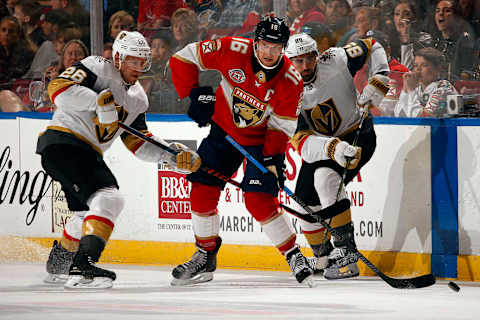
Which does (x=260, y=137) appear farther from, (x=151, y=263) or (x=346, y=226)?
(x=151, y=263)

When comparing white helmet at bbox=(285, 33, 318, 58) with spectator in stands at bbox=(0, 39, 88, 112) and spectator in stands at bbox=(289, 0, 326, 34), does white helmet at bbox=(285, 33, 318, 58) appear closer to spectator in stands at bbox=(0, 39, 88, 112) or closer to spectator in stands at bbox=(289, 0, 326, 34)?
spectator in stands at bbox=(289, 0, 326, 34)

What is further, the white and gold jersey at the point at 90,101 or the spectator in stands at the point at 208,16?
the spectator in stands at the point at 208,16

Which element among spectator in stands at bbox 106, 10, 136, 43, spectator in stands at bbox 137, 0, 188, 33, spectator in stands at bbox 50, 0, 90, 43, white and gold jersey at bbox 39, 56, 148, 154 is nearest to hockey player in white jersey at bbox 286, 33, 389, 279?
white and gold jersey at bbox 39, 56, 148, 154

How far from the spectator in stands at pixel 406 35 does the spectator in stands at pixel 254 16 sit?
0.82 meters

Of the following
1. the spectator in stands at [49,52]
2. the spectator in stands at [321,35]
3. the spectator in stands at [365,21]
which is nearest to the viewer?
the spectator in stands at [365,21]

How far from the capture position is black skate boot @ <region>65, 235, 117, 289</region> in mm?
5023

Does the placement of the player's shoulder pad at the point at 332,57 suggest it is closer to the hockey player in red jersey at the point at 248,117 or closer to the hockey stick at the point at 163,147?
the hockey player in red jersey at the point at 248,117

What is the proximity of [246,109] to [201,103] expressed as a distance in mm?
242

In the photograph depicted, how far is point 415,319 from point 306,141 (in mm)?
1537

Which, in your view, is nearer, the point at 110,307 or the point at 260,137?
the point at 110,307

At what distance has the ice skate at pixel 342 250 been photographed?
18.0 feet

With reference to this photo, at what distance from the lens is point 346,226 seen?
5.50 meters

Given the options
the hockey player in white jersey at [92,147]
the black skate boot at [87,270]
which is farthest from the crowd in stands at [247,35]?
the black skate boot at [87,270]

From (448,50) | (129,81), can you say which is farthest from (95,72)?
(448,50)
